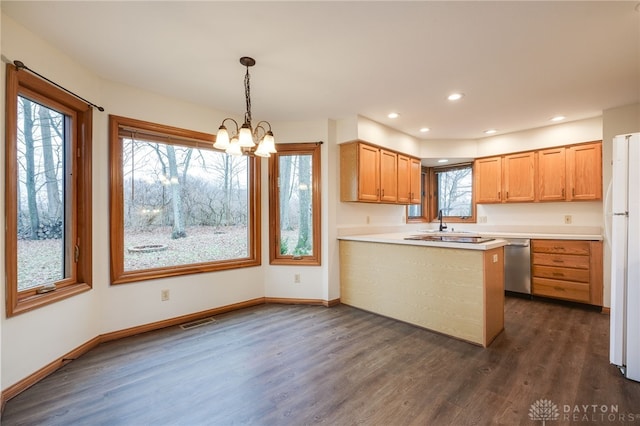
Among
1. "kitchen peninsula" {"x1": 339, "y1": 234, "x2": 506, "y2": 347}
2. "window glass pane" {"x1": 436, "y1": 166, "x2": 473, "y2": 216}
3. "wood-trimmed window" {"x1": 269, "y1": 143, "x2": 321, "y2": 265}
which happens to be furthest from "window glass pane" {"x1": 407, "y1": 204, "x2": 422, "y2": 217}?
"wood-trimmed window" {"x1": 269, "y1": 143, "x2": 321, "y2": 265}

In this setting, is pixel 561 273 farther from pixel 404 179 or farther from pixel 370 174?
pixel 370 174

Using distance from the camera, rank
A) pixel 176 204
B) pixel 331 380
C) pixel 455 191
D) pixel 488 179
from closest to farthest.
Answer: pixel 331 380
pixel 176 204
pixel 488 179
pixel 455 191

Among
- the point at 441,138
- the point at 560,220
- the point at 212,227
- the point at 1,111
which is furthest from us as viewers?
the point at 441,138

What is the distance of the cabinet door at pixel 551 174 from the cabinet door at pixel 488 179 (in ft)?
1.78

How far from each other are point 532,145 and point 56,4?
552 centimetres

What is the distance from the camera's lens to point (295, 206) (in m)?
3.93

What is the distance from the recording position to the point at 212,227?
354 cm

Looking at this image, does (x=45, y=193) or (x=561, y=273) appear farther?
(x=561, y=273)

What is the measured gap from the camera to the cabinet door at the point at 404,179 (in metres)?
4.45

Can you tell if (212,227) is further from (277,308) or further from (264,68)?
(264,68)

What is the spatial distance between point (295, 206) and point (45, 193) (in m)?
2.49

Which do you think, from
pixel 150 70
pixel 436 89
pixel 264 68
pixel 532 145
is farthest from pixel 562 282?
pixel 150 70

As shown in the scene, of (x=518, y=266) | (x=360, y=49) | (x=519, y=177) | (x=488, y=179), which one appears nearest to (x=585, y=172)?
(x=519, y=177)

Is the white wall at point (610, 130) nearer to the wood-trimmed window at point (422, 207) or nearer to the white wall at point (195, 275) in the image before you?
the white wall at point (195, 275)
